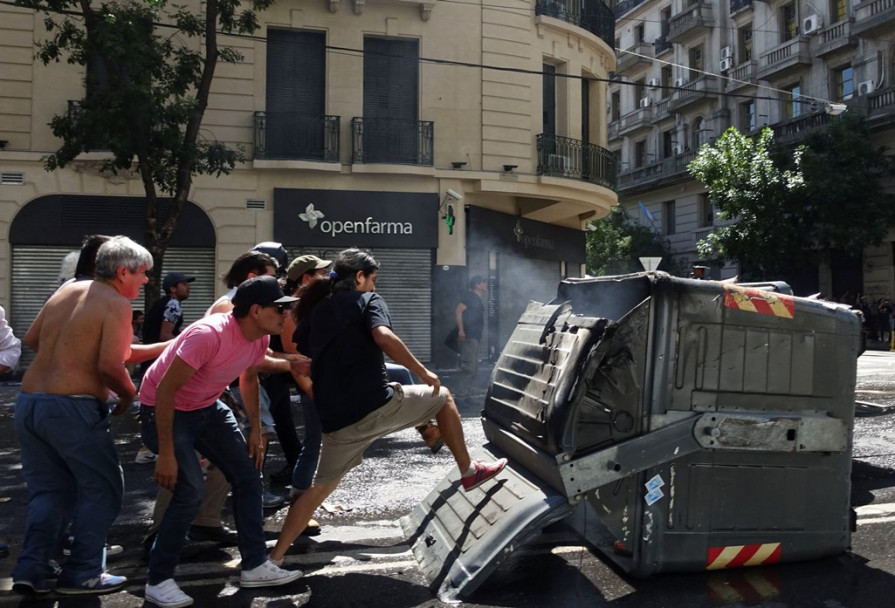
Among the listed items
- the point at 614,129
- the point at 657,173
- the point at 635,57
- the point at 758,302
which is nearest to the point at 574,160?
the point at 758,302

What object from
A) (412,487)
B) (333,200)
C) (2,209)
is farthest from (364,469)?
(2,209)

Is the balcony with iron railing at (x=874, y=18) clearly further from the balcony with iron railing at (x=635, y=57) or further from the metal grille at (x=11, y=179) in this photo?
the metal grille at (x=11, y=179)

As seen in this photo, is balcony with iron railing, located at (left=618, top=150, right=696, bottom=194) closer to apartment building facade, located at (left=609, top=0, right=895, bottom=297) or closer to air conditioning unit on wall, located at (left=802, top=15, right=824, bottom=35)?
apartment building facade, located at (left=609, top=0, right=895, bottom=297)

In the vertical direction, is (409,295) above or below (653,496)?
above

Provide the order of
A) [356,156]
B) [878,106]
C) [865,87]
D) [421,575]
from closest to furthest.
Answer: [421,575] < [356,156] < [878,106] < [865,87]

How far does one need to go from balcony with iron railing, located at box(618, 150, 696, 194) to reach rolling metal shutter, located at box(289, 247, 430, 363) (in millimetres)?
21313

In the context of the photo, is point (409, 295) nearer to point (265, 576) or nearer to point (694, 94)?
point (265, 576)

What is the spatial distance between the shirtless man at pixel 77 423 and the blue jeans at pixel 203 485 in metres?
0.27

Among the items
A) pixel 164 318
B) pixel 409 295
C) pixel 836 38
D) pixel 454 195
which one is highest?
pixel 836 38

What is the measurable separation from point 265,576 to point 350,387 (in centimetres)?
96

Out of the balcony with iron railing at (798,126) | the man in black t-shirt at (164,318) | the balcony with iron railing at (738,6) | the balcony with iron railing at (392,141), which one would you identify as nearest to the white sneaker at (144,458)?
the man in black t-shirt at (164,318)

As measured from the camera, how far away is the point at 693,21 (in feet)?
118

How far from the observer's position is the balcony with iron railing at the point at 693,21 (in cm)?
3588

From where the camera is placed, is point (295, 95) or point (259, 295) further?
point (295, 95)
